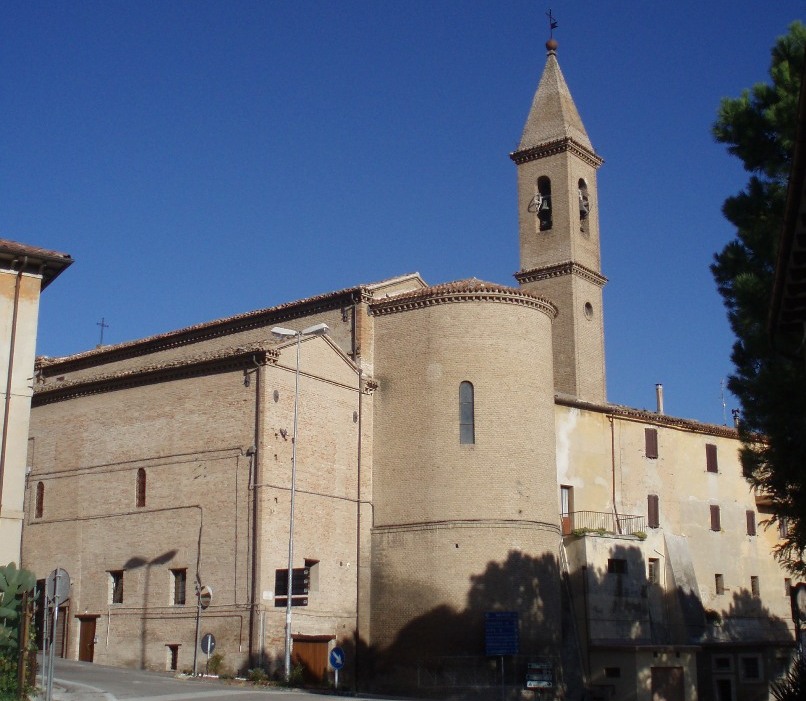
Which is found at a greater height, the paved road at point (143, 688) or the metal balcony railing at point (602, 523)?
the metal balcony railing at point (602, 523)

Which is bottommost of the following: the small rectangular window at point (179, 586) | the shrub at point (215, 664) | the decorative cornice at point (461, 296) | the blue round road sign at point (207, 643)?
the shrub at point (215, 664)

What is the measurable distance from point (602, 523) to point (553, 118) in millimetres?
15878

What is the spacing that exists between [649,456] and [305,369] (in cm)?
1525

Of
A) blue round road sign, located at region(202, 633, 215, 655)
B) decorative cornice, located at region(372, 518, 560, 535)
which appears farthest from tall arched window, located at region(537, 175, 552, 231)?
blue round road sign, located at region(202, 633, 215, 655)

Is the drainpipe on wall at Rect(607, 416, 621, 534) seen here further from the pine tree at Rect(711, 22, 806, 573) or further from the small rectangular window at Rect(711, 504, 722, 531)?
the pine tree at Rect(711, 22, 806, 573)

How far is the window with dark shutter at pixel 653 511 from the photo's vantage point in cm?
4162

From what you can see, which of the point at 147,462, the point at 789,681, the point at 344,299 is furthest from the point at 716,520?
the point at 789,681

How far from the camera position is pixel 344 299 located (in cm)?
3659

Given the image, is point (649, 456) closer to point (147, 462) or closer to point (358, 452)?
point (358, 452)

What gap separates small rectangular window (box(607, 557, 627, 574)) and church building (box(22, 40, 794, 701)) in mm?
117

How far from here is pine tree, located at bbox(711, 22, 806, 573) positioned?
18.6 m

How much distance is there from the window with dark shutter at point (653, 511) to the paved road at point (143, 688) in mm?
18283

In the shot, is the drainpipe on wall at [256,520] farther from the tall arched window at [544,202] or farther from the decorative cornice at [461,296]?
the tall arched window at [544,202]

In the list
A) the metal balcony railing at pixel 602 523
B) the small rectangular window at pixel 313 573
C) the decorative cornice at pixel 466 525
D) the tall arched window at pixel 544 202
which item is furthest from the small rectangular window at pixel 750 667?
the small rectangular window at pixel 313 573
